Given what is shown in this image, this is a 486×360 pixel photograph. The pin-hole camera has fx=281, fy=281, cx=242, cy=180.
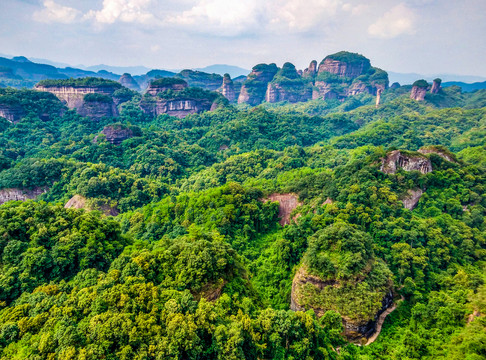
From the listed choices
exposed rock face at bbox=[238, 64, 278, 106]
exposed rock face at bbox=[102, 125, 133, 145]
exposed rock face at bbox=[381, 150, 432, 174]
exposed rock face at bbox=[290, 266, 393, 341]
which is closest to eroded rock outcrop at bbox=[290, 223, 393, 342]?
exposed rock face at bbox=[290, 266, 393, 341]

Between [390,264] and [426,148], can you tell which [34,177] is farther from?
[426,148]

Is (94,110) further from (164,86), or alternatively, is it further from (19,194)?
(19,194)

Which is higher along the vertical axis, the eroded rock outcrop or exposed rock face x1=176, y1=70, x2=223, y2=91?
exposed rock face x1=176, y1=70, x2=223, y2=91

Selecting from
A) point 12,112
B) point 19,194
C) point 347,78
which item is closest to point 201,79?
point 347,78

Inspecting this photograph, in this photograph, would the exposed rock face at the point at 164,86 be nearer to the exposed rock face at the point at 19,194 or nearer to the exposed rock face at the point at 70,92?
the exposed rock face at the point at 70,92

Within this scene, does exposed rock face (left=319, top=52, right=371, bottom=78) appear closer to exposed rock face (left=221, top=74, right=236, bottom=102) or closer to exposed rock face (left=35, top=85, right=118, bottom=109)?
exposed rock face (left=221, top=74, right=236, bottom=102)

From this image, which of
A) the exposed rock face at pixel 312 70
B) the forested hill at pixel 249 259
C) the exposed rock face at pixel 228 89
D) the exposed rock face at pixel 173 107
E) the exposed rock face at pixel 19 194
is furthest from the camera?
the exposed rock face at pixel 312 70

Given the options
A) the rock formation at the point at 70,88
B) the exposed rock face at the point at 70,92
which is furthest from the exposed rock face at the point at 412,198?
the rock formation at the point at 70,88
